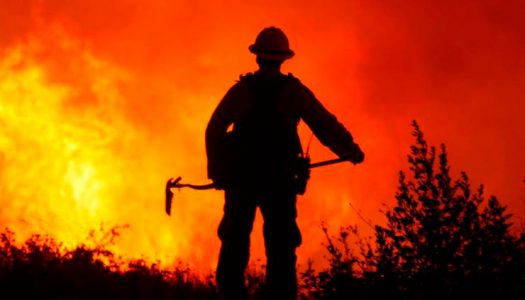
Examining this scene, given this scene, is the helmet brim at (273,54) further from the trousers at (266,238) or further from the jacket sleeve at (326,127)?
the trousers at (266,238)

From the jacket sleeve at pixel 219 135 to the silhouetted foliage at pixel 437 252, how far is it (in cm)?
159

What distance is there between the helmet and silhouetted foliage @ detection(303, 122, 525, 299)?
152 cm

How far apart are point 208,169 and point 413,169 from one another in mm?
1982

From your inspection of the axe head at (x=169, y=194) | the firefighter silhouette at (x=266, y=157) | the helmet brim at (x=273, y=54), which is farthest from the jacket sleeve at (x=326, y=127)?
the axe head at (x=169, y=194)

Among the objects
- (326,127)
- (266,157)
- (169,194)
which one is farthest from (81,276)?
(326,127)

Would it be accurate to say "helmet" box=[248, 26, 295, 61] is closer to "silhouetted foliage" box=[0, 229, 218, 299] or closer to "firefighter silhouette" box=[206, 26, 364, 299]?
"firefighter silhouette" box=[206, 26, 364, 299]

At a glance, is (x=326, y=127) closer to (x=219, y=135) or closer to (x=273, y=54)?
(x=273, y=54)

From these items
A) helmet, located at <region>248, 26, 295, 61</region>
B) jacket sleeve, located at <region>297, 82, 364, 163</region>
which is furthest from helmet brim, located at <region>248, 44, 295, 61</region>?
jacket sleeve, located at <region>297, 82, 364, 163</region>

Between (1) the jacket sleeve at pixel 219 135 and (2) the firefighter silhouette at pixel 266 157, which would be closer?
(2) the firefighter silhouette at pixel 266 157

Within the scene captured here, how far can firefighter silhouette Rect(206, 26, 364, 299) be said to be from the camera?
32.1 feet

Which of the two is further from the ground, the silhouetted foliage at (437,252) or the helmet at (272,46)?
the helmet at (272,46)

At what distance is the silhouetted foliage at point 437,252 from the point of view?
962cm

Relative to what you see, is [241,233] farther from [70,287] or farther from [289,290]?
[70,287]

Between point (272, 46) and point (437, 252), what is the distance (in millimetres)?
2455
